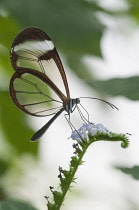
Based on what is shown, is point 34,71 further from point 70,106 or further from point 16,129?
point 16,129

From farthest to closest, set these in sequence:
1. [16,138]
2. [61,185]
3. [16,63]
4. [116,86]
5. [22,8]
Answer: [16,138], [22,8], [116,86], [16,63], [61,185]

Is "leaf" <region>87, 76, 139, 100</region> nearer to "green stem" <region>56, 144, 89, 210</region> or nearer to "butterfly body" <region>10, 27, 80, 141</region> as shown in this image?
"butterfly body" <region>10, 27, 80, 141</region>

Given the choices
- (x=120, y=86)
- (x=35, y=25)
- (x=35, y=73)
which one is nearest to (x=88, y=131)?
(x=35, y=73)

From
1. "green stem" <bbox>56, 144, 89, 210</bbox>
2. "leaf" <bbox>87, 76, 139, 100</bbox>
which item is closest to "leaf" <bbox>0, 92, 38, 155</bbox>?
"leaf" <bbox>87, 76, 139, 100</bbox>

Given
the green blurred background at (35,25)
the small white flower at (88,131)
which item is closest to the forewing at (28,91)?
the small white flower at (88,131)

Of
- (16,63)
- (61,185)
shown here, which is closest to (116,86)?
(16,63)

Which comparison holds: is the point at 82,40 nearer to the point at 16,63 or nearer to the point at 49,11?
the point at 49,11
